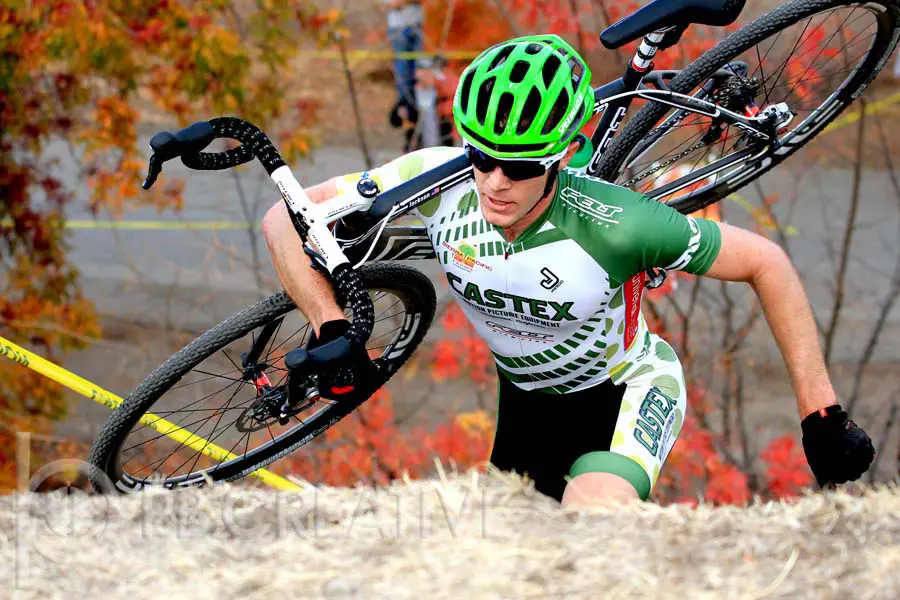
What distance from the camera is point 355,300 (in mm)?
4297

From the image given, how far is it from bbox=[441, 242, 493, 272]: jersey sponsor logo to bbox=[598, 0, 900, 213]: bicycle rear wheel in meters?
1.01

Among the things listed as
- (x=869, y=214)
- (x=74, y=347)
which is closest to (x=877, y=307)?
(x=869, y=214)

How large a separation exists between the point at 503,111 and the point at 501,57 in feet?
0.95

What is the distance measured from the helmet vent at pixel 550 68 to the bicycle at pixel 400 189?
53 centimetres

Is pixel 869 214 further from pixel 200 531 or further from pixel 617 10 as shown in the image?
pixel 200 531

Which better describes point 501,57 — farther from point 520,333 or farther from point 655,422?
point 655,422

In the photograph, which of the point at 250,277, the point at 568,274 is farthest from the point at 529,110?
the point at 250,277

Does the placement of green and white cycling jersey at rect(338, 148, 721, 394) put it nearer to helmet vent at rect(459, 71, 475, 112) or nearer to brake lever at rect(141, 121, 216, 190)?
helmet vent at rect(459, 71, 475, 112)

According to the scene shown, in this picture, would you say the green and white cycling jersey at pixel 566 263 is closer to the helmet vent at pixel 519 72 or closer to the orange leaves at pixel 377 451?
the helmet vent at pixel 519 72

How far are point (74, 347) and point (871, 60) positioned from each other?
722cm

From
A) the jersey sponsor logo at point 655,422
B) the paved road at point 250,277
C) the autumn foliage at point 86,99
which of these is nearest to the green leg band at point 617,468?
the jersey sponsor logo at point 655,422

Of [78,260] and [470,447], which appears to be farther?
[78,260]

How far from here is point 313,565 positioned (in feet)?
9.84

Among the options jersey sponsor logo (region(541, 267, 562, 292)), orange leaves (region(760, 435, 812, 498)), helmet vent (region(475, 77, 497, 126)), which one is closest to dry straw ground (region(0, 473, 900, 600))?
jersey sponsor logo (region(541, 267, 562, 292))
